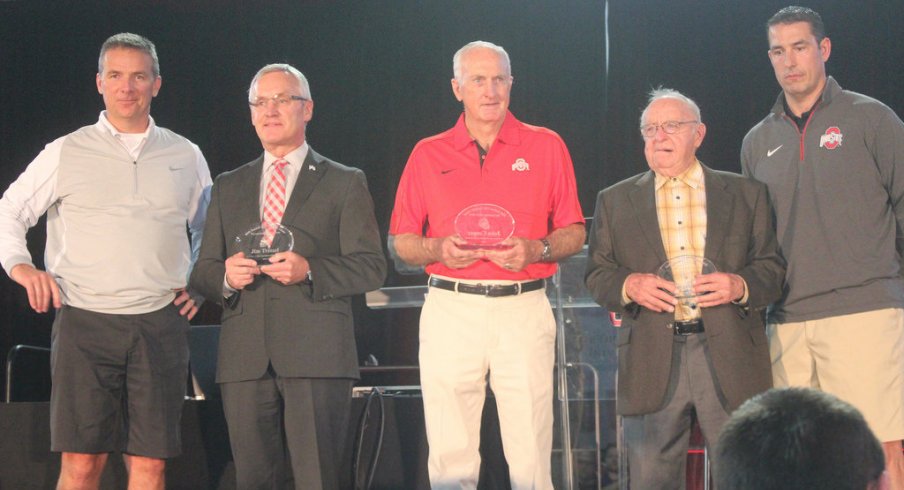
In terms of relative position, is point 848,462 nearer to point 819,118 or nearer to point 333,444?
point 333,444

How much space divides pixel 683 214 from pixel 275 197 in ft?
4.50

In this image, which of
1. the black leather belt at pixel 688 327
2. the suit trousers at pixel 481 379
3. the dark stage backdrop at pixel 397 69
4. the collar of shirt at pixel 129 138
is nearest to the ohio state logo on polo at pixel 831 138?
the black leather belt at pixel 688 327

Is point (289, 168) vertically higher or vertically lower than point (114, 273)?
higher

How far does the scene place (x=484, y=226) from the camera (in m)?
3.22

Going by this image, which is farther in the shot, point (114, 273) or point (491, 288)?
point (114, 273)

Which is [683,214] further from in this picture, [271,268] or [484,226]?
[271,268]

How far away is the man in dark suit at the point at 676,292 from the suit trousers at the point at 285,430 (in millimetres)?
935

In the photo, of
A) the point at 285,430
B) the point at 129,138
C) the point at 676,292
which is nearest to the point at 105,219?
the point at 129,138

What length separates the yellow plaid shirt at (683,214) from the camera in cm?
332

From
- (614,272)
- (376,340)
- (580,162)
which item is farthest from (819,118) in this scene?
(376,340)

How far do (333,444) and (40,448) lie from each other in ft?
4.93

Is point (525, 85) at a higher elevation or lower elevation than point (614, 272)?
higher

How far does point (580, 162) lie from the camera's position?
6531 mm

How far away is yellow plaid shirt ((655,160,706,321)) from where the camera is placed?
3324 millimetres
